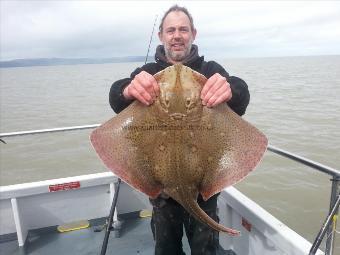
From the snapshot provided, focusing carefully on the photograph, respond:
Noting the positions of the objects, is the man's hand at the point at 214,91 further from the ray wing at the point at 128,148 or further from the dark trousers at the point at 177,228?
the dark trousers at the point at 177,228

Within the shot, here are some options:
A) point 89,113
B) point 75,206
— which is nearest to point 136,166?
point 75,206

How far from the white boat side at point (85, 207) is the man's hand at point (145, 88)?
2031 mm

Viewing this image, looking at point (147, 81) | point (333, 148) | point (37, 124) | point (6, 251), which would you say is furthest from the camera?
point (37, 124)

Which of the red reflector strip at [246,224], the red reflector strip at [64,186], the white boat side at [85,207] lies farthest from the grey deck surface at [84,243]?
the red reflector strip at [64,186]

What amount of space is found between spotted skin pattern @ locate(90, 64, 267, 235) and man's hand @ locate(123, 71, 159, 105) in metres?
0.04

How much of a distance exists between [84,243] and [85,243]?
13 mm

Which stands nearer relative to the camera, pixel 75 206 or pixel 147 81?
pixel 147 81

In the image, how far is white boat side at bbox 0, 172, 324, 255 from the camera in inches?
153

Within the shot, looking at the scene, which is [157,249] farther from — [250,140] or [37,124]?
[37,124]

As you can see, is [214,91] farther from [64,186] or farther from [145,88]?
[64,186]

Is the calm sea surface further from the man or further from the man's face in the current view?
the man's face

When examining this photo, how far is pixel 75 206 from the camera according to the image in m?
4.84

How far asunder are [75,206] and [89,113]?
18562 mm

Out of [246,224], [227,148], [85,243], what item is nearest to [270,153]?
[246,224]
